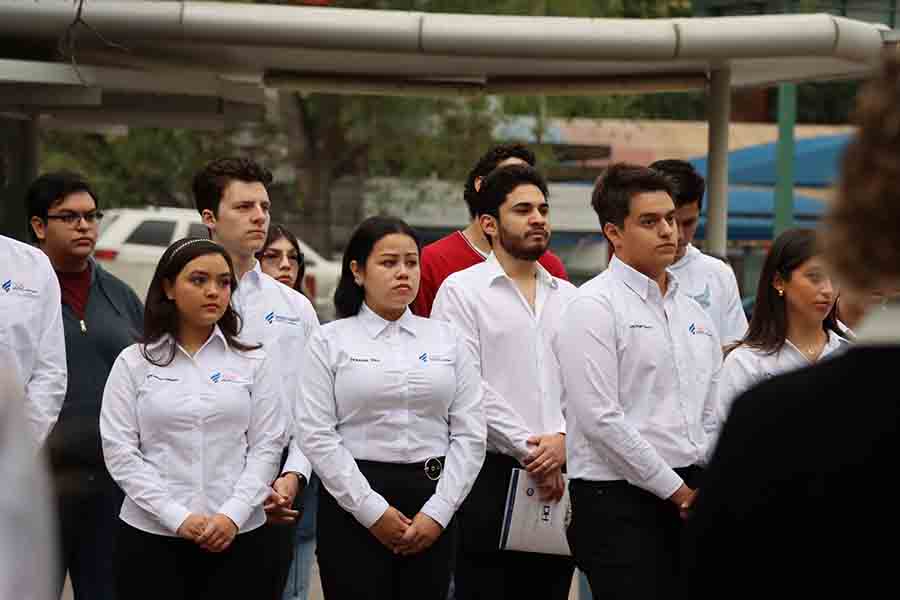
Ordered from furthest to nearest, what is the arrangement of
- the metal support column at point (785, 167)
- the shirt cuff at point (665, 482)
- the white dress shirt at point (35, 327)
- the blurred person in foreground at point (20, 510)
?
the metal support column at point (785, 167) < the white dress shirt at point (35, 327) < the shirt cuff at point (665, 482) < the blurred person in foreground at point (20, 510)

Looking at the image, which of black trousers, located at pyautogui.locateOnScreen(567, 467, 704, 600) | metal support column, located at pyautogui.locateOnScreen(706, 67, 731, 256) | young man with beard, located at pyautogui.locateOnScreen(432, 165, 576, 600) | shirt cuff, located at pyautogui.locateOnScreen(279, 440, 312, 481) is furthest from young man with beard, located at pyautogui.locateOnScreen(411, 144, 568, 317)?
metal support column, located at pyautogui.locateOnScreen(706, 67, 731, 256)

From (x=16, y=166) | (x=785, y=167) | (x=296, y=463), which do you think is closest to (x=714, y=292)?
(x=296, y=463)

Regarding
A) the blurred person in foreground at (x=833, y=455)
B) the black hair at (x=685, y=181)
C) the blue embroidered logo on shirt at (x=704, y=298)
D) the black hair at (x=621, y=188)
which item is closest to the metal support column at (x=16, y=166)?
the black hair at (x=685, y=181)

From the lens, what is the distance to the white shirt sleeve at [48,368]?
660 centimetres

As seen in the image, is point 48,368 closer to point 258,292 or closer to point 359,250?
point 258,292

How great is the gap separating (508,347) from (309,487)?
1557 millimetres

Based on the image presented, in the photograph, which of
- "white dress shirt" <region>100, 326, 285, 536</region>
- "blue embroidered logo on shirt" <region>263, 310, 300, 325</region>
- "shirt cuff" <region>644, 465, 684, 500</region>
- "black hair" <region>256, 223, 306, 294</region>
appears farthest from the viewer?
"black hair" <region>256, 223, 306, 294</region>

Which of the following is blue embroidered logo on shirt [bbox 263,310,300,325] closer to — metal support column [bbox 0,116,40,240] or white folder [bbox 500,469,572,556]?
white folder [bbox 500,469,572,556]

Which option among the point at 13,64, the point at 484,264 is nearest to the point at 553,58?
the point at 13,64

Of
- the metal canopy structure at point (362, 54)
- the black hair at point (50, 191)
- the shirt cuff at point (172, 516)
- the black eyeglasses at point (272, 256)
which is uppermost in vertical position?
the metal canopy structure at point (362, 54)

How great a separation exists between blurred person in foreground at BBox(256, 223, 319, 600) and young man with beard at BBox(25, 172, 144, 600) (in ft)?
3.07

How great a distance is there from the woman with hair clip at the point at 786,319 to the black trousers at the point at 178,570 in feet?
6.35

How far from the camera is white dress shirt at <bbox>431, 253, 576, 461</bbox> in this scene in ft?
22.3

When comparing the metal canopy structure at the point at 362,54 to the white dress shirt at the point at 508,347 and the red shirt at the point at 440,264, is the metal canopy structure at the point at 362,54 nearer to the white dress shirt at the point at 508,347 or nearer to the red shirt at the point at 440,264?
the red shirt at the point at 440,264
